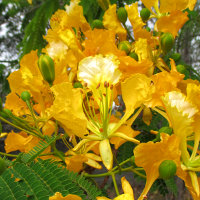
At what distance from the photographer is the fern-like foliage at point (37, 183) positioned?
68 cm

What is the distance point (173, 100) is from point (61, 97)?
0.38m

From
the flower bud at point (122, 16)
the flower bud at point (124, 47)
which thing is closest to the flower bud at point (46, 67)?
the flower bud at point (124, 47)

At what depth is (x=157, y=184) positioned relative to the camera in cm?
162

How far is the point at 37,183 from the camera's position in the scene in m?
0.71

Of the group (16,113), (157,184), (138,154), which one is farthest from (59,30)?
(157,184)

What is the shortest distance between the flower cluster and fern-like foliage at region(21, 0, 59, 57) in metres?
0.84

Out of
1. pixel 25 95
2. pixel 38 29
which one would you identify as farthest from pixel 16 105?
pixel 38 29

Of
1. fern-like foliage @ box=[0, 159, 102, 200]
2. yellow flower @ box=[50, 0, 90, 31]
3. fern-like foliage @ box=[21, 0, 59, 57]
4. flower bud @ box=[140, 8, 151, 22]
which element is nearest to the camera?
fern-like foliage @ box=[0, 159, 102, 200]

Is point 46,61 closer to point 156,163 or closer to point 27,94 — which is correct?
point 27,94

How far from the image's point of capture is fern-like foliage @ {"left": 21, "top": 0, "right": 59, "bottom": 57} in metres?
2.07

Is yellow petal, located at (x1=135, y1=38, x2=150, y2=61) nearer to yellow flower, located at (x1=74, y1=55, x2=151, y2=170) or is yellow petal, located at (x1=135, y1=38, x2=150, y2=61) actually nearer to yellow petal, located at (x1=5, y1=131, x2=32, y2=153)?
yellow flower, located at (x1=74, y1=55, x2=151, y2=170)

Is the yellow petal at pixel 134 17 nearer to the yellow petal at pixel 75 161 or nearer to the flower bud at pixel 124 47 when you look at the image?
the flower bud at pixel 124 47

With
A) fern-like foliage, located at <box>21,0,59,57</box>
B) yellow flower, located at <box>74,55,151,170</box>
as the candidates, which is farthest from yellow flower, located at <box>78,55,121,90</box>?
fern-like foliage, located at <box>21,0,59,57</box>

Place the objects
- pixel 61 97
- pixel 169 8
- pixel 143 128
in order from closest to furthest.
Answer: pixel 61 97 → pixel 169 8 → pixel 143 128
